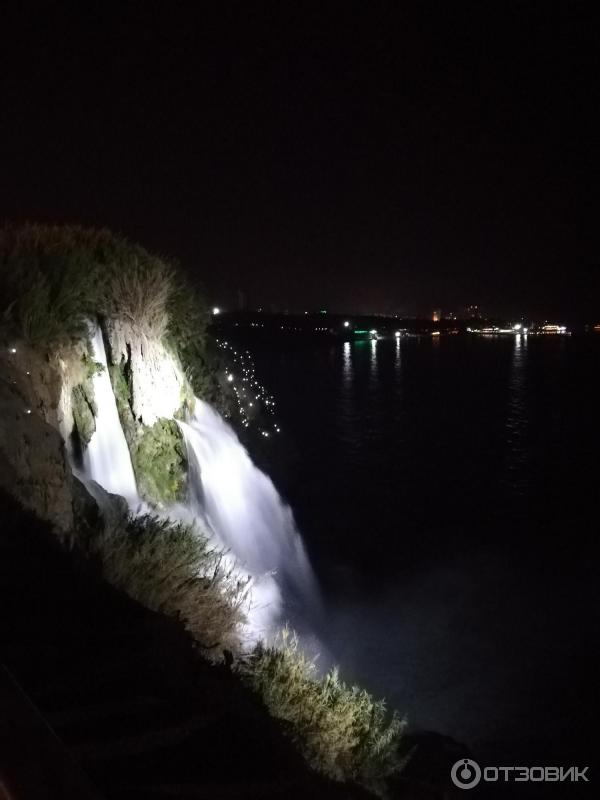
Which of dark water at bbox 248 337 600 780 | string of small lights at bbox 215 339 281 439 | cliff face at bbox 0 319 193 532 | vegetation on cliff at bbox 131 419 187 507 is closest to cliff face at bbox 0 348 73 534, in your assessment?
cliff face at bbox 0 319 193 532

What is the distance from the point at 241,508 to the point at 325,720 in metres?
7.41

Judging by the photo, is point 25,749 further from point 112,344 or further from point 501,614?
point 501,614

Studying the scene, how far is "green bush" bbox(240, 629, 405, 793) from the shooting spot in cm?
540

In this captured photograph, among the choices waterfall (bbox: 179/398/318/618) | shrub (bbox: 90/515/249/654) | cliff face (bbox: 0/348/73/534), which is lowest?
waterfall (bbox: 179/398/318/618)

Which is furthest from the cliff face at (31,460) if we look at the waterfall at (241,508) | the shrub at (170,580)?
the waterfall at (241,508)

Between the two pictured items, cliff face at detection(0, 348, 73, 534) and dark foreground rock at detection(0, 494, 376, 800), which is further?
cliff face at detection(0, 348, 73, 534)

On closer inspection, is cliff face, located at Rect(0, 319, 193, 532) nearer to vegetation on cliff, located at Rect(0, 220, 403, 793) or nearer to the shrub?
vegetation on cliff, located at Rect(0, 220, 403, 793)

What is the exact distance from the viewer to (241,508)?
13133mm

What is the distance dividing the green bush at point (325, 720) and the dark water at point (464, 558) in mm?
4940

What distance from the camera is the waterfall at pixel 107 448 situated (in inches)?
383

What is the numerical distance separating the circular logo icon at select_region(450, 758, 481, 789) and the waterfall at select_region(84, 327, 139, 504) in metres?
5.61

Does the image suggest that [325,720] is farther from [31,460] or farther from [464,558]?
[464,558]

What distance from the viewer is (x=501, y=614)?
15.2 meters

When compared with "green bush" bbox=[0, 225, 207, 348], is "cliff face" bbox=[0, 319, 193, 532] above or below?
below
